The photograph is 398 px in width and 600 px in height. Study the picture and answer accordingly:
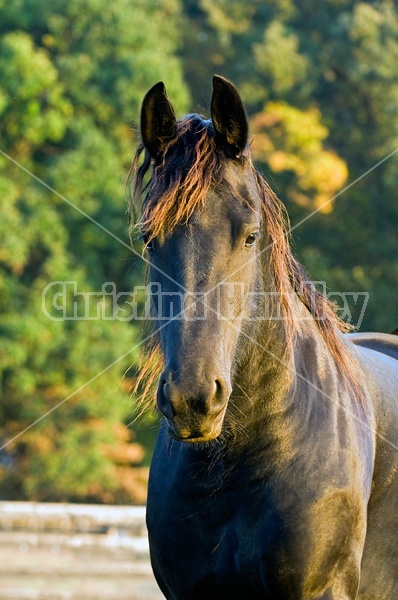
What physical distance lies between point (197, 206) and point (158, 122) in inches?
19.8

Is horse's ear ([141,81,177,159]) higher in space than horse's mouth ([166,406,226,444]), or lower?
higher

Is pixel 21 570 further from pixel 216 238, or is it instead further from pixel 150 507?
pixel 216 238

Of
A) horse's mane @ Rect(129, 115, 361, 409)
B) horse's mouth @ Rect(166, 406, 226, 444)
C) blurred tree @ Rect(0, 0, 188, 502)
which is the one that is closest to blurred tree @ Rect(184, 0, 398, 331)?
blurred tree @ Rect(0, 0, 188, 502)

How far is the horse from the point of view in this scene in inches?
146

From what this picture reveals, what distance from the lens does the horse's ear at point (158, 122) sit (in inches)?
157

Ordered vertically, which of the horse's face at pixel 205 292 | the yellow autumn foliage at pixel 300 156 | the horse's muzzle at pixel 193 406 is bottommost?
the horse's muzzle at pixel 193 406

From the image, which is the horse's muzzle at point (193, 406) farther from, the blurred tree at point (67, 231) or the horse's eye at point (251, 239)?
the blurred tree at point (67, 231)

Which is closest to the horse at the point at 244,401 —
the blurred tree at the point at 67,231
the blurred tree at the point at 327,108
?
the blurred tree at the point at 67,231

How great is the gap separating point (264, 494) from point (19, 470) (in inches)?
731

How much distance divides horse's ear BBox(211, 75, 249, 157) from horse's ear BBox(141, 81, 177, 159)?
191 millimetres

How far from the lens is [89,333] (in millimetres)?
21266

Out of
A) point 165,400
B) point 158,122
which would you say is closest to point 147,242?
point 158,122

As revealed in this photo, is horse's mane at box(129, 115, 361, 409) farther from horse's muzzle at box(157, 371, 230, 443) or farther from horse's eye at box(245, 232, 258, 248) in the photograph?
horse's muzzle at box(157, 371, 230, 443)

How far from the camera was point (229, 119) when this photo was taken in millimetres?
3949
